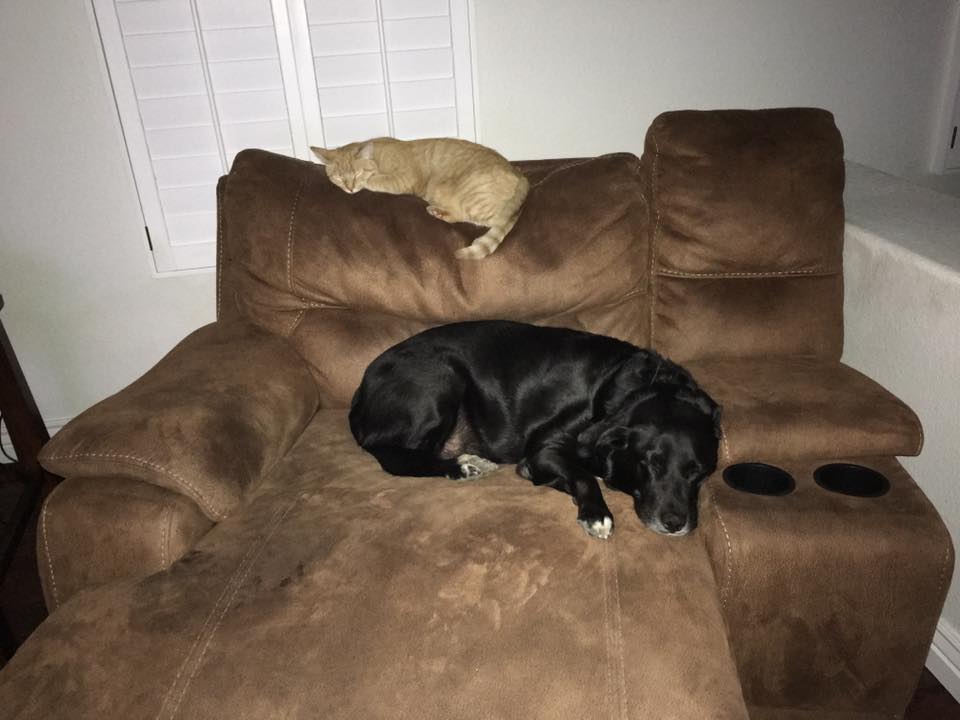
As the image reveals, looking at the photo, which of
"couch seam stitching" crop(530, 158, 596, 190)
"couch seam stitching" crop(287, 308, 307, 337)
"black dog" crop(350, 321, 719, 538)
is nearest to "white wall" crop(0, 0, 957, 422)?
"couch seam stitching" crop(530, 158, 596, 190)

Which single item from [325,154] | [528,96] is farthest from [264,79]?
[528,96]

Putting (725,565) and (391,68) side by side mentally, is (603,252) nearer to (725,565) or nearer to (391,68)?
(725,565)

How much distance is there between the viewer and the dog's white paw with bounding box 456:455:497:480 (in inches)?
65.4

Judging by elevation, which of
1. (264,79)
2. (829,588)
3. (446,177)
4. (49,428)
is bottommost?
(49,428)

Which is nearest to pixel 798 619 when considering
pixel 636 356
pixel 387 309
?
pixel 636 356

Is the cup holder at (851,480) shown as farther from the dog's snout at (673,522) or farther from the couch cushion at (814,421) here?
the dog's snout at (673,522)

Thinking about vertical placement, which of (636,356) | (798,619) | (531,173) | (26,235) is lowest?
(798,619)

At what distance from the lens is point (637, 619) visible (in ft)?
3.90

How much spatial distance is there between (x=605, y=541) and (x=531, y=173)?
1.21m

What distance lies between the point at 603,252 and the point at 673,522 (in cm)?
82

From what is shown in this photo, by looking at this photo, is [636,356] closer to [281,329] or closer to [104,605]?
[281,329]

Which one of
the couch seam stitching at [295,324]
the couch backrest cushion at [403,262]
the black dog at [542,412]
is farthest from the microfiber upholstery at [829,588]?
the couch seam stitching at [295,324]

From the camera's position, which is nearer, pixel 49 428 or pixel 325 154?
pixel 325 154

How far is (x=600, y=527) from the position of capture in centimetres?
139
